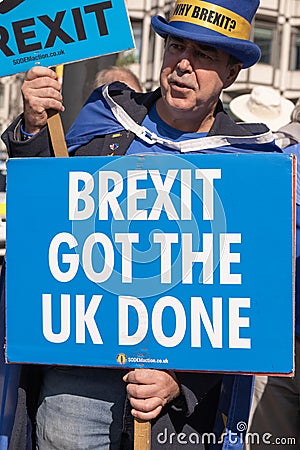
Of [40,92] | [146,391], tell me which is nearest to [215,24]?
[40,92]

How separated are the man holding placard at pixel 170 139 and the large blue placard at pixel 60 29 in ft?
0.18

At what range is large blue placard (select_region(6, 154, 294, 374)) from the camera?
5.72 ft

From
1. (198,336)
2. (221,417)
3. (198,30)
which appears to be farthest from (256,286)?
(198,30)

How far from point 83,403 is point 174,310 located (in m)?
0.37

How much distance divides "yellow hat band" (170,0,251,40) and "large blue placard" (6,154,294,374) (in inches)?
16.4

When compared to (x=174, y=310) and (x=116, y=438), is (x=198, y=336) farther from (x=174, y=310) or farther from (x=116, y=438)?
(x=116, y=438)

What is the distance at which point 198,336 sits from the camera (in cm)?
175

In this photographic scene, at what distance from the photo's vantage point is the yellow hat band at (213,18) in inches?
78.5

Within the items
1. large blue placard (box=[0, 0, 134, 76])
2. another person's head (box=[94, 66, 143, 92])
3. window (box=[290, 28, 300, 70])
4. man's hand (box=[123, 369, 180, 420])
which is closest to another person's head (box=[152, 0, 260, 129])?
large blue placard (box=[0, 0, 134, 76])

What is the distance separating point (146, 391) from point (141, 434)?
11 cm

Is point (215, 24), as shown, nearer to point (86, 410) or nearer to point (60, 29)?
point (60, 29)

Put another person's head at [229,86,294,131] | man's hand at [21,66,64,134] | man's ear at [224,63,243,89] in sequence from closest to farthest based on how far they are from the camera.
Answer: man's hand at [21,66,64,134] < man's ear at [224,63,243,89] < another person's head at [229,86,294,131]

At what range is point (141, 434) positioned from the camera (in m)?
1.80

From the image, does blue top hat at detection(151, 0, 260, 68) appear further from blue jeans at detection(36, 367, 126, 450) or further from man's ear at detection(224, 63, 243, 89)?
blue jeans at detection(36, 367, 126, 450)
